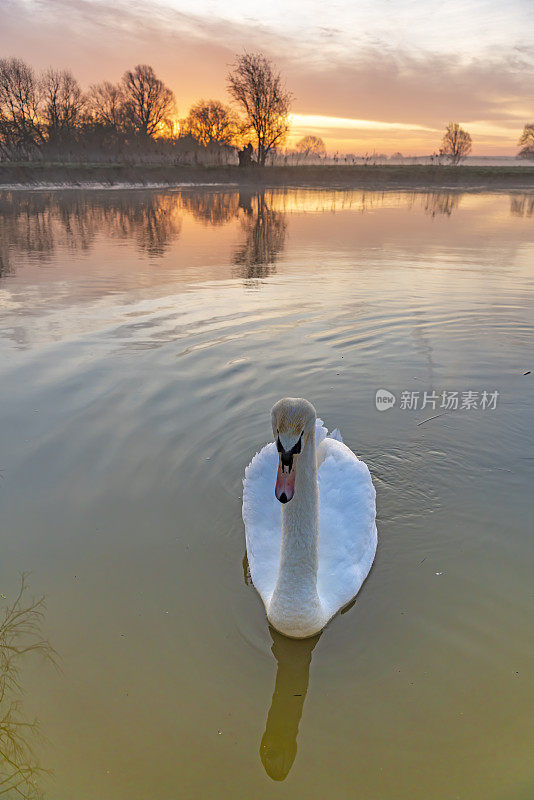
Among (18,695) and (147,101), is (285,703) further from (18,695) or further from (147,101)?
(147,101)

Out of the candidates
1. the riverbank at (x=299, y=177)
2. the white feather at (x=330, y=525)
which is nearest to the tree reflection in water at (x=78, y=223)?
the white feather at (x=330, y=525)

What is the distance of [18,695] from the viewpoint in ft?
10.5

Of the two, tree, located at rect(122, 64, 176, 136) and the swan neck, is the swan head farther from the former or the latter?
tree, located at rect(122, 64, 176, 136)

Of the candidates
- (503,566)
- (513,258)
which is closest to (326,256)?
(513,258)

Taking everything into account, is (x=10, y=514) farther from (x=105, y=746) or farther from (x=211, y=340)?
(x=211, y=340)

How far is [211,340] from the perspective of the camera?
855cm

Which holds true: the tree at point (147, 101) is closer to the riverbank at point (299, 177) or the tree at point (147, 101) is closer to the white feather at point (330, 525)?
the riverbank at point (299, 177)

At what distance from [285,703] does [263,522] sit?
4.33ft

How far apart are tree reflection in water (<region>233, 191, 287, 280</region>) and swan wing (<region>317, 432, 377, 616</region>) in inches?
345

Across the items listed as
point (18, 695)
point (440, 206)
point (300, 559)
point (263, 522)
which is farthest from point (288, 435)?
point (440, 206)

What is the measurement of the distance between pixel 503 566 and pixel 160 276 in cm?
1038

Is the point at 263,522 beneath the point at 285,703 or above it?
above

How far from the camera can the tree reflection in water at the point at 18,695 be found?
9.04 feet

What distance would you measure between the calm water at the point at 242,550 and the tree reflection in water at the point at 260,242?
3.00 metres
